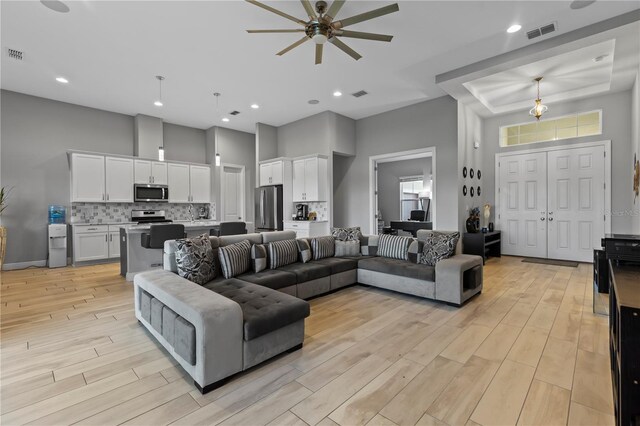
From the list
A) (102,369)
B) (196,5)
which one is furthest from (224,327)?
(196,5)

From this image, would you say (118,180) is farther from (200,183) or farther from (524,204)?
(524,204)

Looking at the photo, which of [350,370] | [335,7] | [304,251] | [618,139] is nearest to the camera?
[350,370]

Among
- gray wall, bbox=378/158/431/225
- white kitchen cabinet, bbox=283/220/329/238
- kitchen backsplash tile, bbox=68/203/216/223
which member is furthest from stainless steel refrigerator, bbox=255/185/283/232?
gray wall, bbox=378/158/431/225

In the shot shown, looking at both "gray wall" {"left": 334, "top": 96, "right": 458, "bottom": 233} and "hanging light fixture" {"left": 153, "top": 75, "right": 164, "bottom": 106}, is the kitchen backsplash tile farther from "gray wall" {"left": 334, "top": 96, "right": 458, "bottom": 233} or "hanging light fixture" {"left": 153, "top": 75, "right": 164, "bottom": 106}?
"gray wall" {"left": 334, "top": 96, "right": 458, "bottom": 233}

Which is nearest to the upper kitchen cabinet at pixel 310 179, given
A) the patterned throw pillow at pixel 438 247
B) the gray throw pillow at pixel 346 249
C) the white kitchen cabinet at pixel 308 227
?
the white kitchen cabinet at pixel 308 227

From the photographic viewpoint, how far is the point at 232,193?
841cm

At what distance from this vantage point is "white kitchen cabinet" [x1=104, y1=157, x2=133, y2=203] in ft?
20.6

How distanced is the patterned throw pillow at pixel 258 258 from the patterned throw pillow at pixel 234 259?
5 centimetres

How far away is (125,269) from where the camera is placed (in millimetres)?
4906

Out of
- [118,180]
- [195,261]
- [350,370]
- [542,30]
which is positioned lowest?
[350,370]

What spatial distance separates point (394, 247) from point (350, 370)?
8.12ft

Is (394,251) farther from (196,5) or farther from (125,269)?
(125,269)

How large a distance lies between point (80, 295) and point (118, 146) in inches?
160

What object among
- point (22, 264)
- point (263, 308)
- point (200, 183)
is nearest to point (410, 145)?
point (263, 308)
